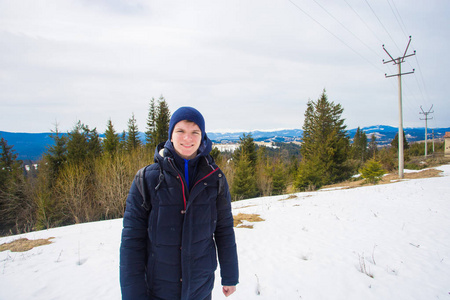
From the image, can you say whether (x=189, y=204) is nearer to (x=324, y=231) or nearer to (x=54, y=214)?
(x=324, y=231)

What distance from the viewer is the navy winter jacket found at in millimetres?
1464

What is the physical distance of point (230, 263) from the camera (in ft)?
6.04

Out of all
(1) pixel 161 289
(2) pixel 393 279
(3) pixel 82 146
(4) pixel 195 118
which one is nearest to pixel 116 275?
(1) pixel 161 289

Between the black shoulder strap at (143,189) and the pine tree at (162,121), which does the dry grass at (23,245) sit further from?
the pine tree at (162,121)

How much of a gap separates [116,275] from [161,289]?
109 inches

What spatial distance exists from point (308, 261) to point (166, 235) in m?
3.53

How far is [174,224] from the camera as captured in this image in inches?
60.4

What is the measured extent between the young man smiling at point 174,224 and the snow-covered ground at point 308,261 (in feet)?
5.87

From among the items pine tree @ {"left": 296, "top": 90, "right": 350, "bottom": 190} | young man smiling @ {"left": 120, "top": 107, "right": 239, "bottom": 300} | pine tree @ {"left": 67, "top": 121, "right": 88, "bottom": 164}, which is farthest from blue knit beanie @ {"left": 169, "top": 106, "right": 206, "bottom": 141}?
pine tree @ {"left": 67, "top": 121, "right": 88, "bottom": 164}

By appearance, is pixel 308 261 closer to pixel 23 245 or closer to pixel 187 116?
pixel 187 116

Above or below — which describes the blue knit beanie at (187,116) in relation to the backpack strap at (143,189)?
above

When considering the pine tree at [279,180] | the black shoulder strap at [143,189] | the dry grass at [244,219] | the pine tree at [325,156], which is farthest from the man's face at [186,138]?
the pine tree at [279,180]

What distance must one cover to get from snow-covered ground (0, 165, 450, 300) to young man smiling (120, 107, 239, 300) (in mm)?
1789

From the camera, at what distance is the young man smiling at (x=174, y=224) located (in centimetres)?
148
